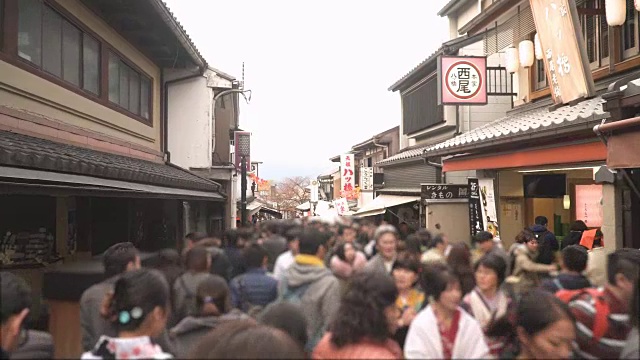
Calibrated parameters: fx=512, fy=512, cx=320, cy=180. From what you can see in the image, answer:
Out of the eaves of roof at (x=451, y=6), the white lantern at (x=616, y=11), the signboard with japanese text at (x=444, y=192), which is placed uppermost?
the eaves of roof at (x=451, y=6)

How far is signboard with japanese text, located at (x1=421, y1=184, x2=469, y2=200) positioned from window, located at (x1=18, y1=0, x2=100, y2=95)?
9.05 metres

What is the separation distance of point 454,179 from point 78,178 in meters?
13.4

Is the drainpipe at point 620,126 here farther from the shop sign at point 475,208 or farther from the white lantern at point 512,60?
the white lantern at point 512,60

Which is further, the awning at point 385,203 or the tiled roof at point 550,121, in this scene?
the awning at point 385,203

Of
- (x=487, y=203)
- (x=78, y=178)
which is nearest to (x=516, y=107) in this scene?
(x=487, y=203)

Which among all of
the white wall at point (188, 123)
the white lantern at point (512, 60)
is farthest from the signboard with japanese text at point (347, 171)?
the white lantern at point (512, 60)

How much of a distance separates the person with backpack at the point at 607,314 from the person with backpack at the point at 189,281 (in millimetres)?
3115

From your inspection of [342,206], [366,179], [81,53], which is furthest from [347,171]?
[81,53]

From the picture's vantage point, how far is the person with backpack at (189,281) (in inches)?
188

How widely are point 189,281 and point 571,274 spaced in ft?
11.2

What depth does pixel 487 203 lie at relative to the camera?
1288 cm

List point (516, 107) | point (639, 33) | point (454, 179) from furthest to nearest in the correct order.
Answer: point (454, 179)
point (516, 107)
point (639, 33)

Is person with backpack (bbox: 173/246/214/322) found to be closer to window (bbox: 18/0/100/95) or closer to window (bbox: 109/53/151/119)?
window (bbox: 18/0/100/95)

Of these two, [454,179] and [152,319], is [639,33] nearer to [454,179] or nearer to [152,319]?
[454,179]
